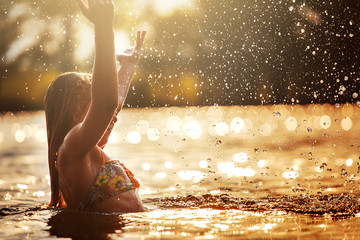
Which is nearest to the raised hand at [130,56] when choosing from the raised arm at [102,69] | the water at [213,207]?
the water at [213,207]

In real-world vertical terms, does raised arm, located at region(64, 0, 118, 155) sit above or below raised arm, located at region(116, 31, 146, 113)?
below

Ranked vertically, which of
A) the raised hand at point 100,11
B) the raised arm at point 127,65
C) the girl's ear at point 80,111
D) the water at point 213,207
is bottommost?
the water at point 213,207

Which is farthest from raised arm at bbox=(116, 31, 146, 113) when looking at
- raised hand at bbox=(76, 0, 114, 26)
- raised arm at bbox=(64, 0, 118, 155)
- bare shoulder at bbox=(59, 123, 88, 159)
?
raised hand at bbox=(76, 0, 114, 26)

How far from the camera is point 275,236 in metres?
4.58

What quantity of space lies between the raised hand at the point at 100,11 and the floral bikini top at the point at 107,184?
1688 mm

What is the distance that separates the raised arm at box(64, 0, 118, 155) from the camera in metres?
3.08

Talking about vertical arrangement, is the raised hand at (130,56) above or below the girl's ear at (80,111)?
above

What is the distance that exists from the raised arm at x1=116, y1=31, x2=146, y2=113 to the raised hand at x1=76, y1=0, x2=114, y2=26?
1.83 m

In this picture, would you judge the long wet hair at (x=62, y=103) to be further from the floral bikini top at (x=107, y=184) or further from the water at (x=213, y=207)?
the water at (x=213, y=207)

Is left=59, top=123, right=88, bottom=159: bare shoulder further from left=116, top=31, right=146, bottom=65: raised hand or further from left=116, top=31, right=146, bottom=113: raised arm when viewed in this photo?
left=116, top=31, right=146, bottom=65: raised hand

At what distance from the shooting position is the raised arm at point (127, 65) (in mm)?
4953

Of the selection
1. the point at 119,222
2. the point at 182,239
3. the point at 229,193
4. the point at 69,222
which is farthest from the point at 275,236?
the point at 229,193

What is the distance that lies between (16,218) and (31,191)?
2961mm

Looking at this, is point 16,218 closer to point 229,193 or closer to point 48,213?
point 48,213
